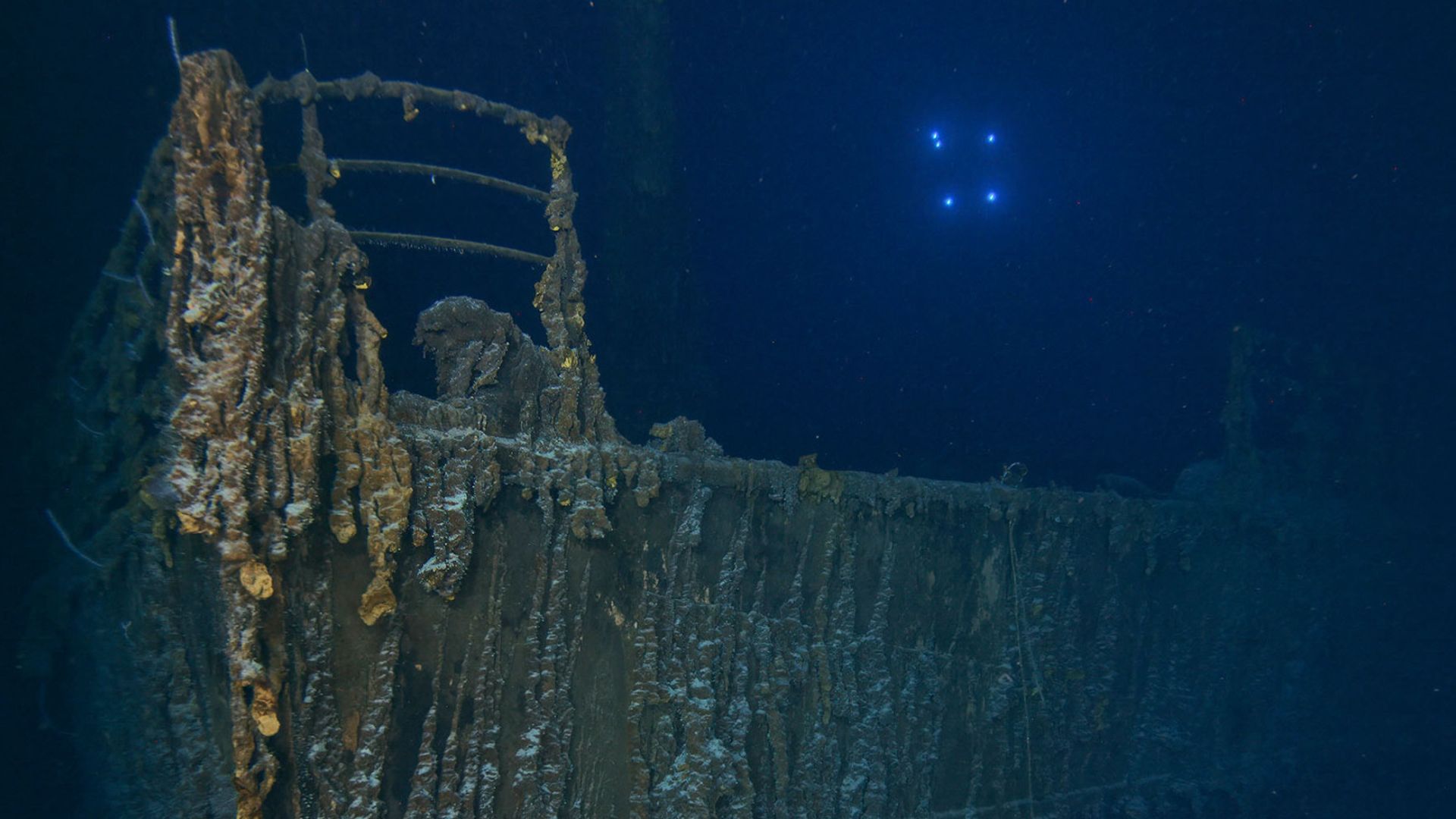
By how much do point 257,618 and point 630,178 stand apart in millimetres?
12811

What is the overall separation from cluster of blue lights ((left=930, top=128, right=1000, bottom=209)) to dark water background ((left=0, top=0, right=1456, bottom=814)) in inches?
12.0

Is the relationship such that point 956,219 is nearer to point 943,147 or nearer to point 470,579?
point 943,147

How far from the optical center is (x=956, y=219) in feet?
94.5

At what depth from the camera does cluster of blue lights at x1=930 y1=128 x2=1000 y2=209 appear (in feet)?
88.5

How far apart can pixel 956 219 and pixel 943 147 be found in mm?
3045

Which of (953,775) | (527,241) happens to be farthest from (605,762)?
(527,241)

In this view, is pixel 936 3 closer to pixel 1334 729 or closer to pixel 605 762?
pixel 1334 729

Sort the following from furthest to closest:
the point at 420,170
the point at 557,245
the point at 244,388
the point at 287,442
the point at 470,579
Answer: the point at 557,245 < the point at 420,170 < the point at 470,579 < the point at 287,442 < the point at 244,388

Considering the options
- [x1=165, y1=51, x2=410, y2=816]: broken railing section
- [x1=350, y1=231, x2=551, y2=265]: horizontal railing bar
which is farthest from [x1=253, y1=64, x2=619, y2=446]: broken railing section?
[x1=165, y1=51, x2=410, y2=816]: broken railing section

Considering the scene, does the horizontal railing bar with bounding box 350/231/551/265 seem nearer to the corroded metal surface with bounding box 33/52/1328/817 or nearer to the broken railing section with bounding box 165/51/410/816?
the corroded metal surface with bounding box 33/52/1328/817

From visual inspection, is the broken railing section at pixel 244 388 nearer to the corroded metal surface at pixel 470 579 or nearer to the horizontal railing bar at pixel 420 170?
Answer: the corroded metal surface at pixel 470 579

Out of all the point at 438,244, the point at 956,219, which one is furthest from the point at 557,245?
the point at 956,219

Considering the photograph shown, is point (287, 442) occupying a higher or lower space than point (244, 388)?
lower

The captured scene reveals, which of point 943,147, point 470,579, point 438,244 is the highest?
point 943,147
